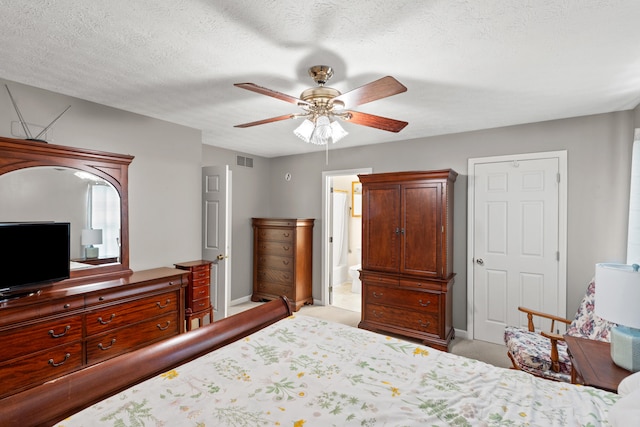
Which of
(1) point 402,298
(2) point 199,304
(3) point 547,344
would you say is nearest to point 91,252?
(2) point 199,304

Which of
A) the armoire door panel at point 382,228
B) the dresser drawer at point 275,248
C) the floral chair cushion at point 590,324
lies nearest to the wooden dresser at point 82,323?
the dresser drawer at point 275,248

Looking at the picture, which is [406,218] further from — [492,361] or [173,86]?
[173,86]

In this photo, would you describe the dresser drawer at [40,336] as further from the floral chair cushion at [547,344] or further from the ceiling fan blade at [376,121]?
the floral chair cushion at [547,344]

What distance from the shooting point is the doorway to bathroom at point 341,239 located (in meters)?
4.89

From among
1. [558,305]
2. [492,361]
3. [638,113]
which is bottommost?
[492,361]

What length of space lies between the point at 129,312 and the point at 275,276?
96.4 inches

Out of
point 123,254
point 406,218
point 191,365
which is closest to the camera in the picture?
point 191,365

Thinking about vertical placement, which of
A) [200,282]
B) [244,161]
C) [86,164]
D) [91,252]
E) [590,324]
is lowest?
[590,324]

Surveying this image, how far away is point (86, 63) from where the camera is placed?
2.10m

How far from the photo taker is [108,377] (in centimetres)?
136

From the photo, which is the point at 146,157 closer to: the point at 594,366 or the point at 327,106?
the point at 327,106

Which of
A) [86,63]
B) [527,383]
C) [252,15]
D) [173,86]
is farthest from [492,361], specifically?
[86,63]

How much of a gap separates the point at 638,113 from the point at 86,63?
438 cm

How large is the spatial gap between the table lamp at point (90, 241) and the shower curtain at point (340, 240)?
375cm
